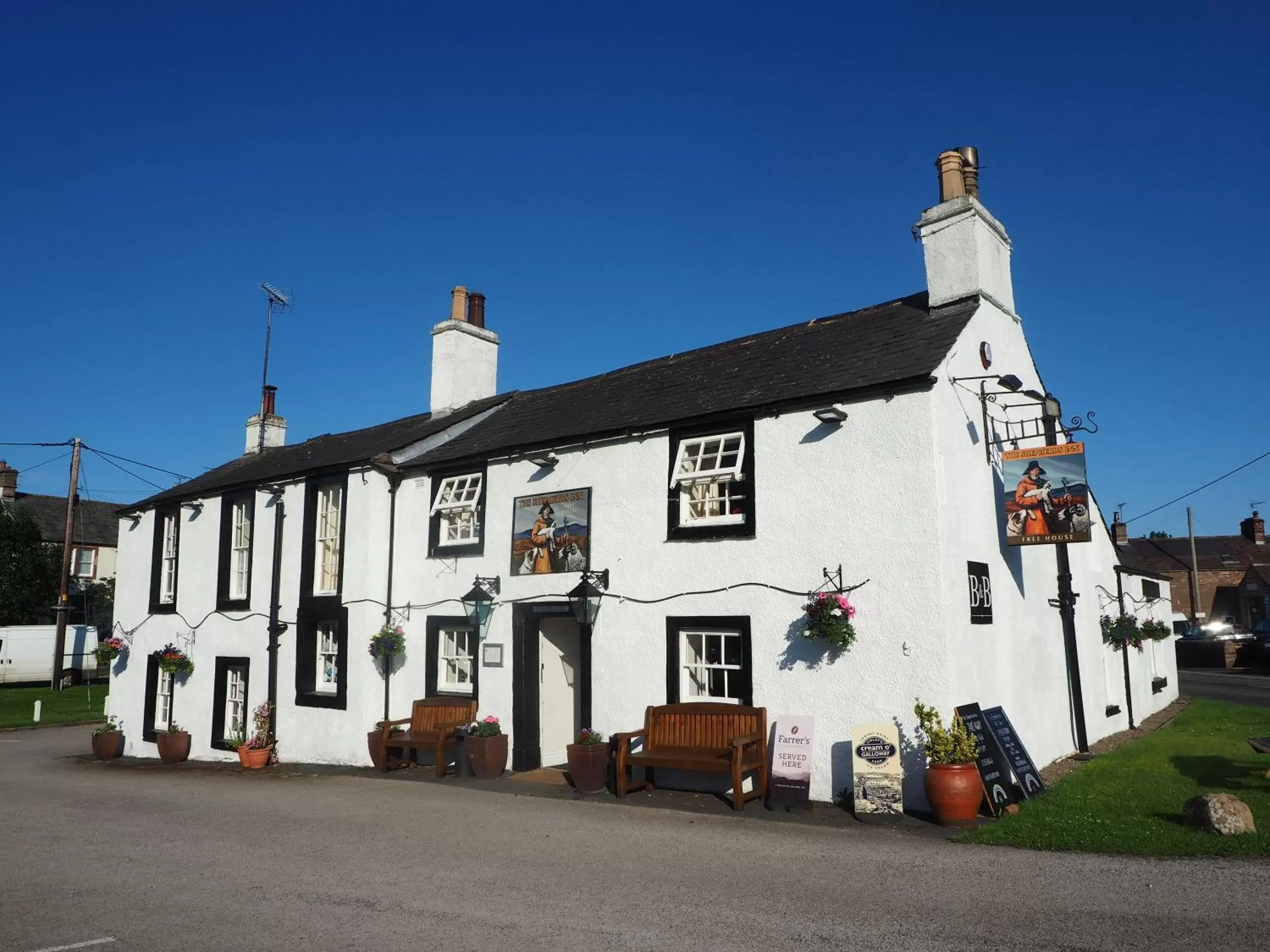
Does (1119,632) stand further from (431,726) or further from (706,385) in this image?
(431,726)

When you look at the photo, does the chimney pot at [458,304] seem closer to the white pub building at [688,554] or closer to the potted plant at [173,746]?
the white pub building at [688,554]

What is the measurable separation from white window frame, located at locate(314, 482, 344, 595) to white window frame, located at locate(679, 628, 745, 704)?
7.31 metres

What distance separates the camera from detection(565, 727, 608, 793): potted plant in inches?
462

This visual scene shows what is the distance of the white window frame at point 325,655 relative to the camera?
16109 millimetres

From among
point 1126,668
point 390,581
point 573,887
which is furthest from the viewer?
point 1126,668

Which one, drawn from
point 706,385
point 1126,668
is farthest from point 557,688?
point 1126,668

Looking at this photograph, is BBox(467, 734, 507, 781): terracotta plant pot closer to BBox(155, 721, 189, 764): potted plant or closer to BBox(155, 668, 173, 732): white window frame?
BBox(155, 721, 189, 764): potted plant

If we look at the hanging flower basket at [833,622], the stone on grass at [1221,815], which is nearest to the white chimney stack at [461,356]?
the hanging flower basket at [833,622]

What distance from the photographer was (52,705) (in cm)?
2995

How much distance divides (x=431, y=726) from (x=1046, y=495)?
957 centimetres

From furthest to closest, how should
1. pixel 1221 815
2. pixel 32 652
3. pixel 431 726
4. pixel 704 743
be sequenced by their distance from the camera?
1. pixel 32 652
2. pixel 431 726
3. pixel 704 743
4. pixel 1221 815

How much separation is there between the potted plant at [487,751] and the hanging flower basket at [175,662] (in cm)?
839

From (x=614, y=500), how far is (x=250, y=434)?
15.4 m

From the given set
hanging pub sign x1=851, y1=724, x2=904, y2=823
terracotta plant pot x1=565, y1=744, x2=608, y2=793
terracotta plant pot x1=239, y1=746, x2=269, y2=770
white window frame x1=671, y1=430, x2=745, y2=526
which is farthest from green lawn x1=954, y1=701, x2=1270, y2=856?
terracotta plant pot x1=239, y1=746, x2=269, y2=770
